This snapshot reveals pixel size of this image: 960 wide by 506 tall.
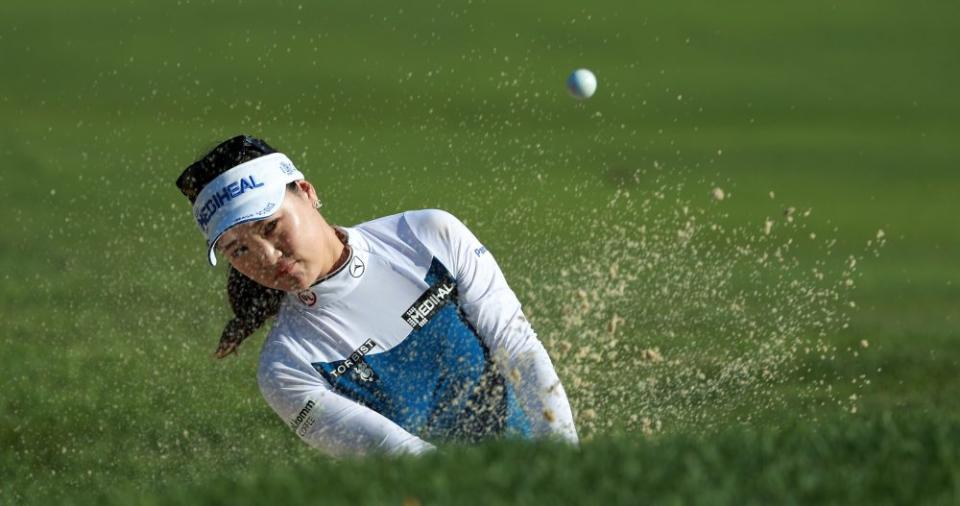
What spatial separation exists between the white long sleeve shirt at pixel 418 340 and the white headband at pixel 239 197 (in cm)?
41

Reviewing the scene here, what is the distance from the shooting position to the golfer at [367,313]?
5969 millimetres

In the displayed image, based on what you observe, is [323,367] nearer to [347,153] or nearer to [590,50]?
[347,153]

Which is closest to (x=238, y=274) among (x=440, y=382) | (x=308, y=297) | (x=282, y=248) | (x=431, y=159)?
(x=308, y=297)

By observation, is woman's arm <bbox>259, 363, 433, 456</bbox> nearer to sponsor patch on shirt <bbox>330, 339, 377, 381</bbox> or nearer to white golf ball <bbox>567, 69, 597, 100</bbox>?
sponsor patch on shirt <bbox>330, 339, 377, 381</bbox>

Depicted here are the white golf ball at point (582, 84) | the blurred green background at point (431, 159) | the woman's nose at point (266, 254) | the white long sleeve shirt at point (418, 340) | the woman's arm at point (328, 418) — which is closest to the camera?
the woman's arm at point (328, 418)

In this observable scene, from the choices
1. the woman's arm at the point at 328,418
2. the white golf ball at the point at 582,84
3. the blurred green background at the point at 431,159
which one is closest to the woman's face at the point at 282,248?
the woman's arm at the point at 328,418

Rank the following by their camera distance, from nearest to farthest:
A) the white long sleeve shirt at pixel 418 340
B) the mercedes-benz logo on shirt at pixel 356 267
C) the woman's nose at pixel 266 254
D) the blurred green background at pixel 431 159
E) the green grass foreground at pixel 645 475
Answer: the green grass foreground at pixel 645 475
the woman's nose at pixel 266 254
the white long sleeve shirt at pixel 418 340
the mercedes-benz logo on shirt at pixel 356 267
the blurred green background at pixel 431 159

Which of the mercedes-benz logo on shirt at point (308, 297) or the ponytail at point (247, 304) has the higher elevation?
the mercedes-benz logo on shirt at point (308, 297)

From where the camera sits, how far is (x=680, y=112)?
20.2 meters

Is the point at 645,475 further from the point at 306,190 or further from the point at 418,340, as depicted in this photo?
the point at 306,190

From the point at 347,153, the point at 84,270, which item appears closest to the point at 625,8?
the point at 347,153

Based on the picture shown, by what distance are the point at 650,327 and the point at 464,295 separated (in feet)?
18.7

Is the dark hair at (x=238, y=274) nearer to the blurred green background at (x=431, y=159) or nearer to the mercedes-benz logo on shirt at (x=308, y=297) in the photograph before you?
the mercedes-benz logo on shirt at (x=308, y=297)

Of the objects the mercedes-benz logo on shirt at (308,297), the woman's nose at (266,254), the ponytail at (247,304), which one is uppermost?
the woman's nose at (266,254)
